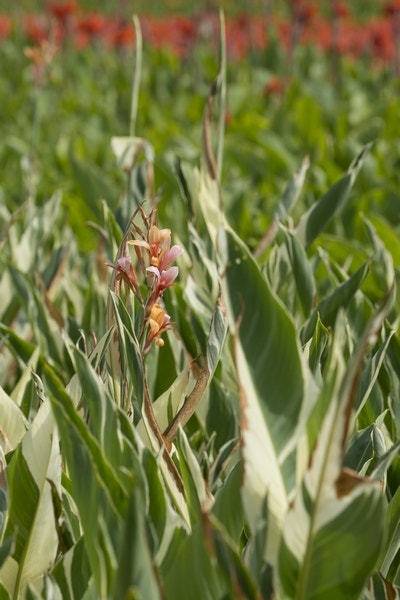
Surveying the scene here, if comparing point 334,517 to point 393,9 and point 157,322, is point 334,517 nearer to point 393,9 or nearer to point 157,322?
point 157,322

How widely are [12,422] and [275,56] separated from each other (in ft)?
18.3

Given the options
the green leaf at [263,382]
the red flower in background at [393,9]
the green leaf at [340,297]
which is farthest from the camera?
the red flower in background at [393,9]

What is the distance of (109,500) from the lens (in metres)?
0.82

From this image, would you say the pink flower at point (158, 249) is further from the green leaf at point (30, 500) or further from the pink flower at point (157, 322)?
the green leaf at point (30, 500)

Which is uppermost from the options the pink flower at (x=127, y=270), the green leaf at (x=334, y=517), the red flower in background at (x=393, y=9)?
the pink flower at (x=127, y=270)

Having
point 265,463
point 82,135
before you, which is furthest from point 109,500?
point 82,135

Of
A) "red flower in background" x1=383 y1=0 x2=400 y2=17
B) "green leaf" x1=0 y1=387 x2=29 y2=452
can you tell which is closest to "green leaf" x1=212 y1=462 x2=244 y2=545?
"green leaf" x1=0 y1=387 x2=29 y2=452

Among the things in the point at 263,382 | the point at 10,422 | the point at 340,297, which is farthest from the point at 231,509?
the point at 340,297

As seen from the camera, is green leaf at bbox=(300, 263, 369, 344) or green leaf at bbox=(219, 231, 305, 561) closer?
green leaf at bbox=(219, 231, 305, 561)

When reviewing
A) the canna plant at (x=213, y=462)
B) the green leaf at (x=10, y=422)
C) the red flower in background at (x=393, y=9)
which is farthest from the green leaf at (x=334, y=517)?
the red flower in background at (x=393, y=9)

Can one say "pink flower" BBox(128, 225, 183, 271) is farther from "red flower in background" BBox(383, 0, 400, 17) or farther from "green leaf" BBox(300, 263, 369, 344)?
"red flower in background" BBox(383, 0, 400, 17)

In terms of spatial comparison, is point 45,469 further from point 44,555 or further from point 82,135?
point 82,135

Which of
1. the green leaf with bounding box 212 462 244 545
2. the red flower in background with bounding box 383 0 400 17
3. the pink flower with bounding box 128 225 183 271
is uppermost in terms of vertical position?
the pink flower with bounding box 128 225 183 271

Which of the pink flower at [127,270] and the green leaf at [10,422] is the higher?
the pink flower at [127,270]
